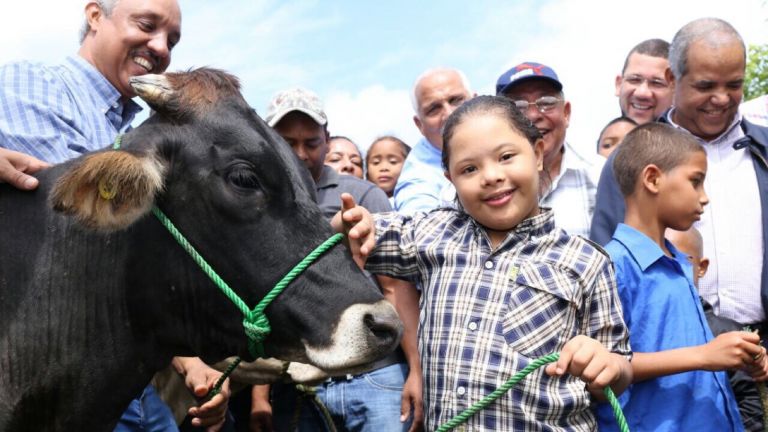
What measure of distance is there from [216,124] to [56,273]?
0.76 metres

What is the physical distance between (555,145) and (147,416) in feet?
9.21

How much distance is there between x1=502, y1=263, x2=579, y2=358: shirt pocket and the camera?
3201 mm

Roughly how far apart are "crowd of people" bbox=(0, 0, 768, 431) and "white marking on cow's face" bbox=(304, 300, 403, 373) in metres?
0.44

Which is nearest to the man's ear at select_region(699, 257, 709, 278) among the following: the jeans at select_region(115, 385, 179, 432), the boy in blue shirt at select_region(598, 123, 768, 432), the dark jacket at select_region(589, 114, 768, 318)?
the dark jacket at select_region(589, 114, 768, 318)

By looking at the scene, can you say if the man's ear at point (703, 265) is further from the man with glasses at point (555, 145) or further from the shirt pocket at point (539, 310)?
the shirt pocket at point (539, 310)

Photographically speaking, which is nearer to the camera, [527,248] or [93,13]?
[527,248]

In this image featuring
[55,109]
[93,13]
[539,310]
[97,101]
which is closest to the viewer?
[539,310]

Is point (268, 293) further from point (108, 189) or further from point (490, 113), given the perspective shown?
point (490, 113)

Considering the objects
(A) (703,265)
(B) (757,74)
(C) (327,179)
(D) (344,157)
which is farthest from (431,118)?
(B) (757,74)

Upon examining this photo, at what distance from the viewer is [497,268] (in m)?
3.34

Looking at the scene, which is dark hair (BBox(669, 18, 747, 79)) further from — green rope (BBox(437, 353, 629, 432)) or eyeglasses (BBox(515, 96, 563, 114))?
green rope (BBox(437, 353, 629, 432))

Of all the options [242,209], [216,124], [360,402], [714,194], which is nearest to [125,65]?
[216,124]

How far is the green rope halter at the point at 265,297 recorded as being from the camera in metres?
2.85

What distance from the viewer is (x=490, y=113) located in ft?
11.4
